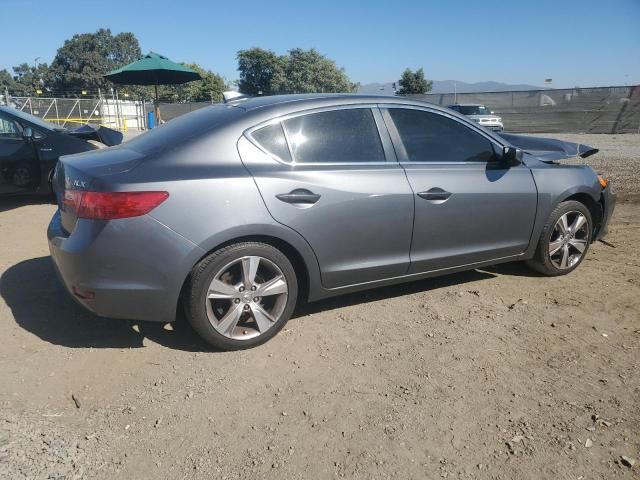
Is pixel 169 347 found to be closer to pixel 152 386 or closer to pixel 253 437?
pixel 152 386

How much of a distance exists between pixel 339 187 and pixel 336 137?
1.26 ft

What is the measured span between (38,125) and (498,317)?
21.0 ft

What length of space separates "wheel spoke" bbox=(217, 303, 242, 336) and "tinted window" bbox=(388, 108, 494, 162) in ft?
5.37

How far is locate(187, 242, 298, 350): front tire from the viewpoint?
9.85 feet

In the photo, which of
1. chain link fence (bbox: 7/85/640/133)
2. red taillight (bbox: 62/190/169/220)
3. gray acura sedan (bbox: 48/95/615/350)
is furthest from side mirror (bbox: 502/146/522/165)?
chain link fence (bbox: 7/85/640/133)

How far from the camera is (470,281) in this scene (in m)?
4.44

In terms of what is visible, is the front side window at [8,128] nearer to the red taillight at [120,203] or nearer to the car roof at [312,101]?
the car roof at [312,101]

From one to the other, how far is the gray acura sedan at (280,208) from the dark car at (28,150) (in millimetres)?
3834

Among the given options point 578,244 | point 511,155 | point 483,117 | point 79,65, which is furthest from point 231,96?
point 79,65

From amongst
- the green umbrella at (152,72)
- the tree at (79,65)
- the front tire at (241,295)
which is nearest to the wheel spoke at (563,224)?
the front tire at (241,295)

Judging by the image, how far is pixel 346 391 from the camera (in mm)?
2785

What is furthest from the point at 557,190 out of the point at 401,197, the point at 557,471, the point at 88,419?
the point at 88,419

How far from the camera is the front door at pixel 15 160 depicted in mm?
6516

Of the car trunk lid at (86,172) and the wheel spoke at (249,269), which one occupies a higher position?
the car trunk lid at (86,172)
